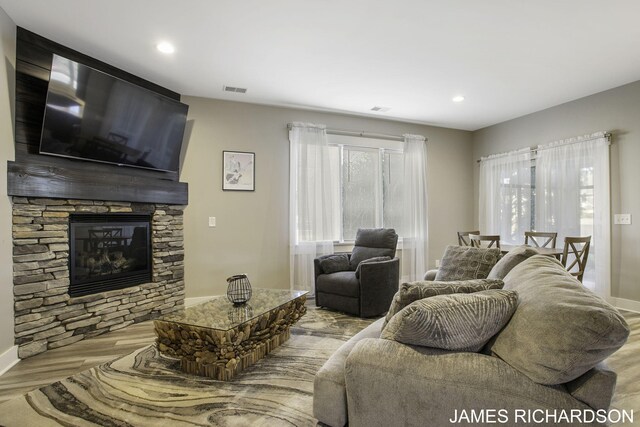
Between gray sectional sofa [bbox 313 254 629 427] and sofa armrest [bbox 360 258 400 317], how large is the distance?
2.19 meters

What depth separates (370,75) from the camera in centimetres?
359

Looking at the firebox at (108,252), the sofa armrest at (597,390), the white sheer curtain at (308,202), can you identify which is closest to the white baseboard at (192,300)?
the firebox at (108,252)

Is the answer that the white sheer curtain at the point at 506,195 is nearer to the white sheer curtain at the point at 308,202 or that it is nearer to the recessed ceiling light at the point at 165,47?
the white sheer curtain at the point at 308,202

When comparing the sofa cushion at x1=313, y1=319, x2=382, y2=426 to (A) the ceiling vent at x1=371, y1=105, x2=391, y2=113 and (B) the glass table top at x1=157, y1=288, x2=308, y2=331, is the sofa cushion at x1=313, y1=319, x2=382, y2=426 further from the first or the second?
(A) the ceiling vent at x1=371, y1=105, x2=391, y2=113

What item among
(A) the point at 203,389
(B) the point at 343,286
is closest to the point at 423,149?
(B) the point at 343,286

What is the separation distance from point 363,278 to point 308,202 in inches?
58.2

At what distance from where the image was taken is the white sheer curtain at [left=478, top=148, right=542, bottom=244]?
498cm

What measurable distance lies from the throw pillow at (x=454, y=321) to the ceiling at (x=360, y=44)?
7.05 feet

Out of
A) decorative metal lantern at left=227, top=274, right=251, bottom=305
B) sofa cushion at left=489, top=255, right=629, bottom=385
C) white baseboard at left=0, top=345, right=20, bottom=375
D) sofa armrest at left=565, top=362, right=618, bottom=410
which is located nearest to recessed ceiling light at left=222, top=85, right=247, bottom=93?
decorative metal lantern at left=227, top=274, right=251, bottom=305

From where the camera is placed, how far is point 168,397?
2035 mm

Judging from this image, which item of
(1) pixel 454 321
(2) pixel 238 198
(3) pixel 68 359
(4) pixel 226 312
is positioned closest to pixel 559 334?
(1) pixel 454 321

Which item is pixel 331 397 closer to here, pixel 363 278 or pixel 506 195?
pixel 363 278

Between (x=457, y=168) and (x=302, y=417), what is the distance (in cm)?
507

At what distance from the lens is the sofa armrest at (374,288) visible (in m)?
3.55
